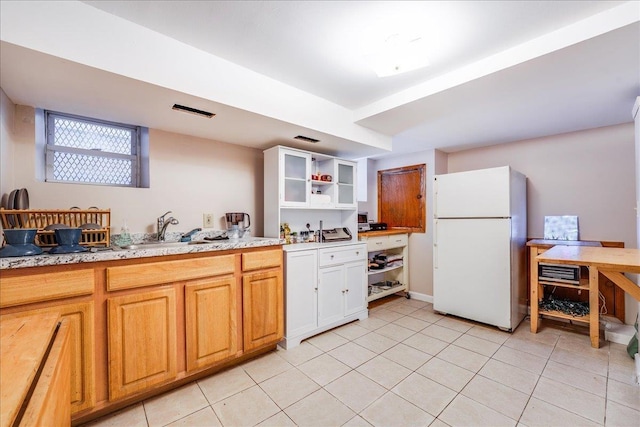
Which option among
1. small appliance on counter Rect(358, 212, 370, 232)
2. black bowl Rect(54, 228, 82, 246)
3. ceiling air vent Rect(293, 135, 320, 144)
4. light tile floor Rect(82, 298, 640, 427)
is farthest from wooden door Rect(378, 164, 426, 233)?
black bowl Rect(54, 228, 82, 246)

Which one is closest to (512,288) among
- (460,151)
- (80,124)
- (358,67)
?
(460,151)

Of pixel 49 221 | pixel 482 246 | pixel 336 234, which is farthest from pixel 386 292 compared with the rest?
pixel 49 221

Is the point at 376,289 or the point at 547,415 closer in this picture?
the point at 547,415

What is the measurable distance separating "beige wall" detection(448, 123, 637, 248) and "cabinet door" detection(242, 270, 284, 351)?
3.10 metres

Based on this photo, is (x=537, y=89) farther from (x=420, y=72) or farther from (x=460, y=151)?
(x=460, y=151)

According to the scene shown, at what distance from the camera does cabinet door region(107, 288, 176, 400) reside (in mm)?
1597

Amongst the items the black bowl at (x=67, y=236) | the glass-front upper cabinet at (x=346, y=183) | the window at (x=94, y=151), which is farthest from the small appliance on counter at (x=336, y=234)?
the black bowl at (x=67, y=236)

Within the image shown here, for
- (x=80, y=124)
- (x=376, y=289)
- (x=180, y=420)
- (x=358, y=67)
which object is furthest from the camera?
(x=376, y=289)

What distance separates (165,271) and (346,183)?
6.96 ft

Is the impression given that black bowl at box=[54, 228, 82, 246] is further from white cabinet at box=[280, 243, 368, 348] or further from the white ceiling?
white cabinet at box=[280, 243, 368, 348]

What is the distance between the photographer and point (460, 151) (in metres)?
3.89

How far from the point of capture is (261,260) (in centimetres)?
227

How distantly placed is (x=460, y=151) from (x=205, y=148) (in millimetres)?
3353

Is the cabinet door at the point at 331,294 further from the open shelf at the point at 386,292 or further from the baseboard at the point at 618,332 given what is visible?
the baseboard at the point at 618,332
